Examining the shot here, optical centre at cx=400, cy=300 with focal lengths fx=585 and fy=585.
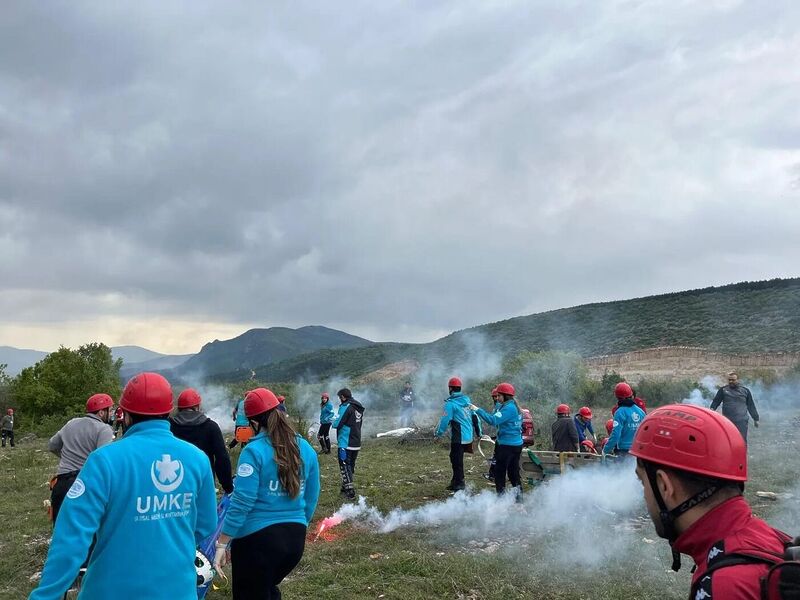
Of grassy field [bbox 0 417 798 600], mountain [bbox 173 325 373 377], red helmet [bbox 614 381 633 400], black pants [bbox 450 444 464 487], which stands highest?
mountain [bbox 173 325 373 377]

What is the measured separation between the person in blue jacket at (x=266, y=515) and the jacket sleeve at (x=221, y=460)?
1684 mm

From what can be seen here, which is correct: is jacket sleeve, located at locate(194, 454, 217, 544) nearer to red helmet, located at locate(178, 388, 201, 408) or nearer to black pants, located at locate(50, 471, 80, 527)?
black pants, located at locate(50, 471, 80, 527)

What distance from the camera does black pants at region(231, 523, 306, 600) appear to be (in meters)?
3.56

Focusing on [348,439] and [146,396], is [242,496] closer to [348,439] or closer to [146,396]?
[146,396]

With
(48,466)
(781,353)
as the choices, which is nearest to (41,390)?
(48,466)

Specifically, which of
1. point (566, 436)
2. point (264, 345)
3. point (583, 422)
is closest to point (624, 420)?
point (566, 436)

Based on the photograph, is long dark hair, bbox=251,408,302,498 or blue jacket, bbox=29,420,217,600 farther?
long dark hair, bbox=251,408,302,498

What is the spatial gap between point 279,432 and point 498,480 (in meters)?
5.86

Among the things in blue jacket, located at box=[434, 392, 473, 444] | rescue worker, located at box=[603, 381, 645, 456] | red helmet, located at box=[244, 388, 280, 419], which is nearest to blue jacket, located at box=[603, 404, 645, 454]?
rescue worker, located at box=[603, 381, 645, 456]

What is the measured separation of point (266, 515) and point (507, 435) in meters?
5.72

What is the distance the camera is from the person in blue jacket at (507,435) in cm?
866

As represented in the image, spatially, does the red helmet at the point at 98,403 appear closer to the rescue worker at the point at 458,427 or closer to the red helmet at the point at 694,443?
the red helmet at the point at 694,443

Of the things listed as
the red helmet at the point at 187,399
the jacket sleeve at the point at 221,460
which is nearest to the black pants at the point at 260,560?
the jacket sleeve at the point at 221,460

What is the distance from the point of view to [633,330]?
176ft
